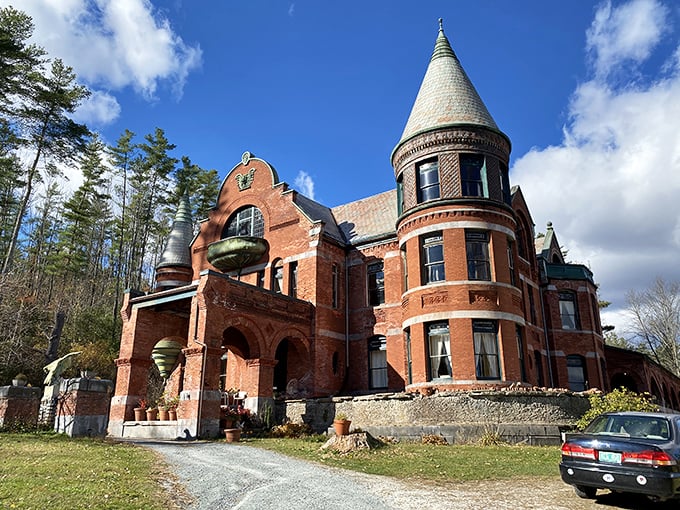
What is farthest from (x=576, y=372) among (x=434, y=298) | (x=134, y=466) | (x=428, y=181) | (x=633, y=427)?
(x=134, y=466)

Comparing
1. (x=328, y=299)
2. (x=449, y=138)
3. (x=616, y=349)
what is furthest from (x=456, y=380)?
(x=616, y=349)

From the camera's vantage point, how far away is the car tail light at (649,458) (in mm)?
7370

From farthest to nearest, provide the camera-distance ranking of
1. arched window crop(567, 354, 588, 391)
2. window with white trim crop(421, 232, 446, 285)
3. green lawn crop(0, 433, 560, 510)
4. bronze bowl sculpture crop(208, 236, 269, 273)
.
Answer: arched window crop(567, 354, 588, 391) → bronze bowl sculpture crop(208, 236, 269, 273) → window with white trim crop(421, 232, 446, 285) → green lawn crop(0, 433, 560, 510)

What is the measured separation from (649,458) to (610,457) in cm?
54

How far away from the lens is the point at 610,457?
7836 millimetres

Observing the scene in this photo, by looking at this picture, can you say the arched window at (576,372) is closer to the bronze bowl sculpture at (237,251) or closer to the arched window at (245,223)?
the bronze bowl sculpture at (237,251)

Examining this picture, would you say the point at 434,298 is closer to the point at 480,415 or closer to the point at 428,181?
the point at 480,415

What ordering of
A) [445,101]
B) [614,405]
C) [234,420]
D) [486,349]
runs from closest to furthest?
1. [614,405]
2. [234,420]
3. [486,349]
4. [445,101]

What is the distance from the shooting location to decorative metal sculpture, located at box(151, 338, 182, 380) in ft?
81.0

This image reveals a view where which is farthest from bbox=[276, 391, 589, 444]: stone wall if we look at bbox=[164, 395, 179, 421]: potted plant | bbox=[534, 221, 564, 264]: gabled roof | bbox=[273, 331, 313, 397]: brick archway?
bbox=[534, 221, 564, 264]: gabled roof

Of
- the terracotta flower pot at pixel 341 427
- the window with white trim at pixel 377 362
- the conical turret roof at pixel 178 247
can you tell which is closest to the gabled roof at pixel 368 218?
the window with white trim at pixel 377 362

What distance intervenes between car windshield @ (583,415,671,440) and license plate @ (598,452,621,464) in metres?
0.77

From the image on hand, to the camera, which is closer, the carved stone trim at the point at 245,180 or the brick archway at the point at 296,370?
the brick archway at the point at 296,370

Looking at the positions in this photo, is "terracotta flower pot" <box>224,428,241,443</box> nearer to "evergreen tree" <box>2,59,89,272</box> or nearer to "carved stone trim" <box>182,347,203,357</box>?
"carved stone trim" <box>182,347,203,357</box>
